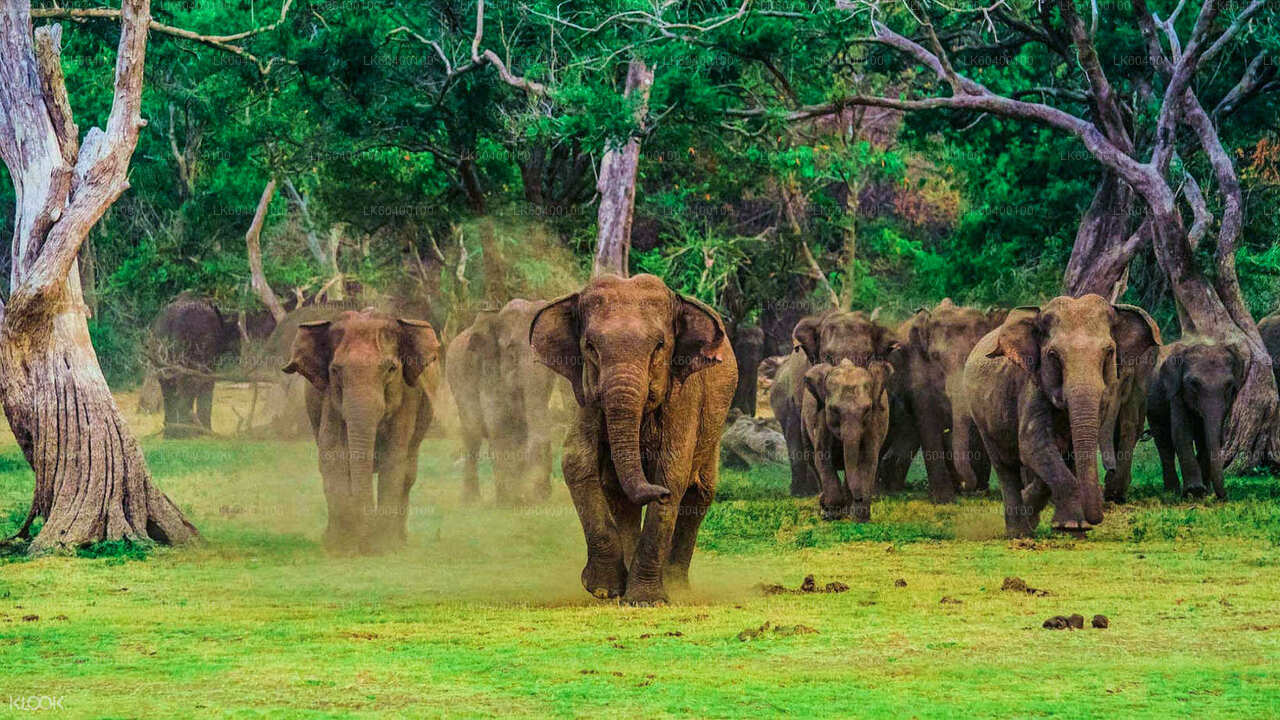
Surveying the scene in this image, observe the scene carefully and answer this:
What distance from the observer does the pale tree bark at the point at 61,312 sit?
16328 millimetres

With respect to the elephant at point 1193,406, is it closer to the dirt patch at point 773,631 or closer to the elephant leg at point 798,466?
the elephant leg at point 798,466

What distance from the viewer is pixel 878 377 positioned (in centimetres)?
1928

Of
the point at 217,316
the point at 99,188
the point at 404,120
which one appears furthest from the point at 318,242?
the point at 99,188

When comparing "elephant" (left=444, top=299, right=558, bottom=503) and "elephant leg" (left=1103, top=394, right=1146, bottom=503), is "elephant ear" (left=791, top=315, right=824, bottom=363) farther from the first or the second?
"elephant leg" (left=1103, top=394, right=1146, bottom=503)

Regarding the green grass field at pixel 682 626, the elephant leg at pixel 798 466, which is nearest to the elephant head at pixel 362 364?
the green grass field at pixel 682 626

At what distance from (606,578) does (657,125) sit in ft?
50.9

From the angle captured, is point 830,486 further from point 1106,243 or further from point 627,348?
point 1106,243

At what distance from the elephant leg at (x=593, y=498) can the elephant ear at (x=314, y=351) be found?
4946 millimetres

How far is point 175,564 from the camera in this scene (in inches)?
612

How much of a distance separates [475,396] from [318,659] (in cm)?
1261

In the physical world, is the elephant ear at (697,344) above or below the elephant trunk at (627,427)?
above

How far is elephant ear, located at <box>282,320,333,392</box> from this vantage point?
16328mm

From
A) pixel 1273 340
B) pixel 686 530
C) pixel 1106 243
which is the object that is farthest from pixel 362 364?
pixel 1106 243

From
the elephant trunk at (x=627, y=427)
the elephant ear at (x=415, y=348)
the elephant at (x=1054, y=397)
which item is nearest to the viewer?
the elephant trunk at (x=627, y=427)
